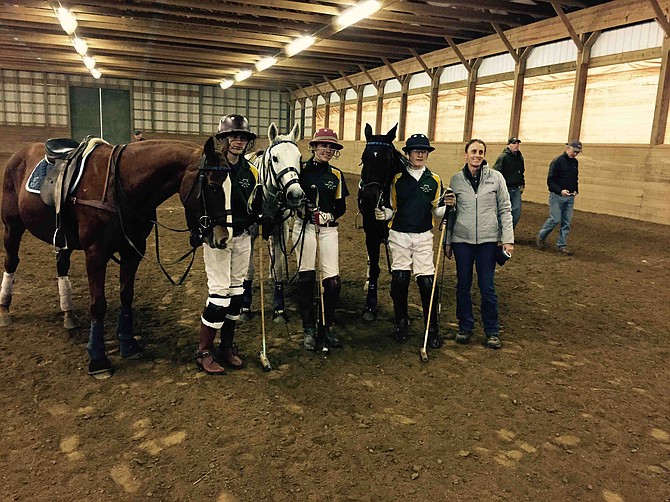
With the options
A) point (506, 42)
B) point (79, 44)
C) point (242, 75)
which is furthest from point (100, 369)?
point (242, 75)

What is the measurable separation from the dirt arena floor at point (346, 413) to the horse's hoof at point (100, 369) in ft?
0.27

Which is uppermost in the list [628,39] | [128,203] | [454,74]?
[454,74]

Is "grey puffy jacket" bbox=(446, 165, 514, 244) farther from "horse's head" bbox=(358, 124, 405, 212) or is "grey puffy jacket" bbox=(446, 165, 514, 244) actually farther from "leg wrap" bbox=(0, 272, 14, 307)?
"leg wrap" bbox=(0, 272, 14, 307)

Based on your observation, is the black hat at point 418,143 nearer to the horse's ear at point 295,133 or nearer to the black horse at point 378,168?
the black horse at point 378,168

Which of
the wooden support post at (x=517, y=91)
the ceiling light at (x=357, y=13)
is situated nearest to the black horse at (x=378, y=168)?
the ceiling light at (x=357, y=13)

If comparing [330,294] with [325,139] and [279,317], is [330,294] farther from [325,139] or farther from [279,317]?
[325,139]

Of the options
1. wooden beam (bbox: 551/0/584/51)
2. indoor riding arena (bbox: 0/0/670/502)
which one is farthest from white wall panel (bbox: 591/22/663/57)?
wooden beam (bbox: 551/0/584/51)

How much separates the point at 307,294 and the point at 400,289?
0.84 metres

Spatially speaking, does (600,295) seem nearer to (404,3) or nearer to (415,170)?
(415,170)

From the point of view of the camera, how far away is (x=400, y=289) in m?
4.52

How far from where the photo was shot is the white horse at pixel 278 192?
160 inches

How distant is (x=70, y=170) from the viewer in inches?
147

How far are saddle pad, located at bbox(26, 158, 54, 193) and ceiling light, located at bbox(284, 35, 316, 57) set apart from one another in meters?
12.4

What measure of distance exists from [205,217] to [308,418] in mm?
1481
